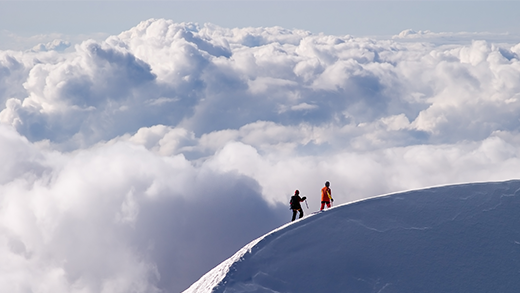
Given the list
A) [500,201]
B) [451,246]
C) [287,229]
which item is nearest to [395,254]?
[451,246]

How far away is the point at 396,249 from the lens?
23.2 metres

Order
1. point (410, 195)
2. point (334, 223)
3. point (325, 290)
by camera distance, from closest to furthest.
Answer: point (325, 290), point (334, 223), point (410, 195)

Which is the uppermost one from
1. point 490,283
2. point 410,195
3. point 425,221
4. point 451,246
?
point 410,195

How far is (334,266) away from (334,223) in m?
2.74

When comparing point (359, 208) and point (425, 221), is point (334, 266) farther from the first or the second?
point (425, 221)

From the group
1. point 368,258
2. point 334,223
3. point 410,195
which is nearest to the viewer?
point 368,258

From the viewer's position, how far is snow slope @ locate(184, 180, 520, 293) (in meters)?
21.5

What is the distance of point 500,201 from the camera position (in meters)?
25.5

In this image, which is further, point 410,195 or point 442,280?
point 410,195

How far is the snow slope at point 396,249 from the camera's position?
845 inches

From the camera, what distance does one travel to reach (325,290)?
69.4ft

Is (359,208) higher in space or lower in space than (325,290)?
higher

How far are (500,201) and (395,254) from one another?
7.73m

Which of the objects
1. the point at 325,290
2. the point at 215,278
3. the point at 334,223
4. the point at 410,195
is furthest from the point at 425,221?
the point at 215,278
